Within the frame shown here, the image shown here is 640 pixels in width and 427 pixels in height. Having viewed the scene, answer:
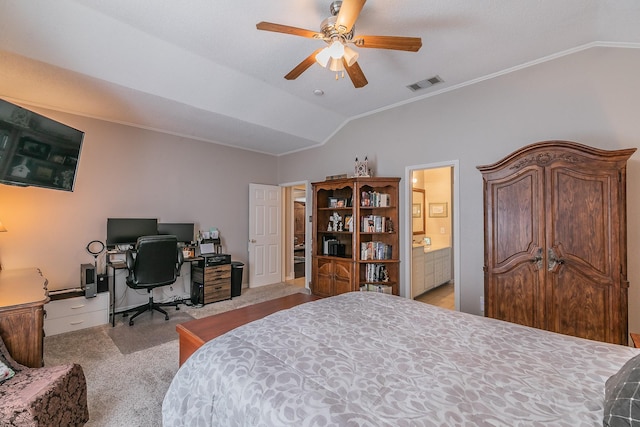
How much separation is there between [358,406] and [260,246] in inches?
186

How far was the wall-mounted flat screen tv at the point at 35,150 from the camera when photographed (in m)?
2.17

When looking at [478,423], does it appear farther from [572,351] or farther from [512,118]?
[512,118]

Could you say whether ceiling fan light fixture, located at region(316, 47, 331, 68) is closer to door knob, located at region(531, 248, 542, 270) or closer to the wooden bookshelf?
the wooden bookshelf

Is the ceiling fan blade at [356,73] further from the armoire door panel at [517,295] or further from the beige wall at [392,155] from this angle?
the armoire door panel at [517,295]

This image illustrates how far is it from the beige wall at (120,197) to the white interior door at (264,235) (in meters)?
0.15

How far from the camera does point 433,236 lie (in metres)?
5.77

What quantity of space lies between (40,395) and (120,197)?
311cm

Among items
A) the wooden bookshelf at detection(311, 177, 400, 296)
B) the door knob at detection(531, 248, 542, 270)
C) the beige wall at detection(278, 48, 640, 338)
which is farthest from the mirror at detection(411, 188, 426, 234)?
the door knob at detection(531, 248, 542, 270)

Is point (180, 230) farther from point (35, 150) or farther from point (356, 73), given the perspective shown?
point (356, 73)

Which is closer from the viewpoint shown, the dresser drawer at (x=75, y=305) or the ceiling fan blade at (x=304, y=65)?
the ceiling fan blade at (x=304, y=65)

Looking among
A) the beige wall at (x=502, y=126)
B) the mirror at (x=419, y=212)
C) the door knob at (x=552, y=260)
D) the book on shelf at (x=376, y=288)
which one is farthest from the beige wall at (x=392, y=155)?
the mirror at (x=419, y=212)

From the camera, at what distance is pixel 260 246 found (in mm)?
5504

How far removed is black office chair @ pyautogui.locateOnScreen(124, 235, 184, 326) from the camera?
3.44 meters

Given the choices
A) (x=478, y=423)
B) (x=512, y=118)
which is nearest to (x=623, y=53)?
(x=512, y=118)
